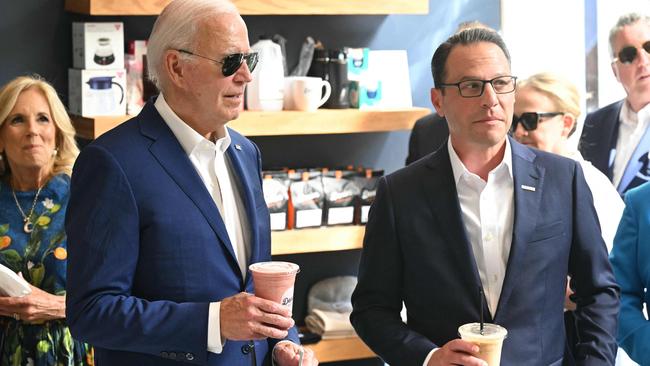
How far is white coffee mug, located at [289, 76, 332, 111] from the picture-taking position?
15.3 ft

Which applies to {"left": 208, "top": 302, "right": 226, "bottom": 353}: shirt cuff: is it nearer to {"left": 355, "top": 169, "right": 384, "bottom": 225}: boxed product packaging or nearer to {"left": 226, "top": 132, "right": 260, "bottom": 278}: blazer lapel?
{"left": 226, "top": 132, "right": 260, "bottom": 278}: blazer lapel

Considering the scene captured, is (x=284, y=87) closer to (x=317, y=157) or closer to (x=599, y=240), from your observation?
(x=317, y=157)

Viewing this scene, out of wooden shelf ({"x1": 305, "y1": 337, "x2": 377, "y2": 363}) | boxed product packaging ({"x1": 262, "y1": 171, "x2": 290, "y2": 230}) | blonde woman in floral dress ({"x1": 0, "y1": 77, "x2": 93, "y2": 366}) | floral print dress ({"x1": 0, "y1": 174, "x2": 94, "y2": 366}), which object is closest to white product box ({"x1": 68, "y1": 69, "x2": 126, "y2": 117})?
blonde woman in floral dress ({"x1": 0, "y1": 77, "x2": 93, "y2": 366})

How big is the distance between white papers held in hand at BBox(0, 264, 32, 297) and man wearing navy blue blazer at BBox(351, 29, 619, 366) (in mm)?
1232

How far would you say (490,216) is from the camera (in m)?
2.53

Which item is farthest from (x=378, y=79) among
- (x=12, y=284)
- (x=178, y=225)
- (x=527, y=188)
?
(x=178, y=225)

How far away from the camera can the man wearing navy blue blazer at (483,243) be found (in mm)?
2477

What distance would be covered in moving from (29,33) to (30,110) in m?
0.84

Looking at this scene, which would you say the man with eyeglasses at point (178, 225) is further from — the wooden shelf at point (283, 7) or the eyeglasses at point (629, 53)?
the eyeglasses at point (629, 53)

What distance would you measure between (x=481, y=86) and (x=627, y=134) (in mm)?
2141

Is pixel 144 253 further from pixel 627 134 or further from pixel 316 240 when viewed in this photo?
pixel 627 134

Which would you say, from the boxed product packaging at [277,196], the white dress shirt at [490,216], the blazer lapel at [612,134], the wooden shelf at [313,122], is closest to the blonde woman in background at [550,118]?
the blazer lapel at [612,134]

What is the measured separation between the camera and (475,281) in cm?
246

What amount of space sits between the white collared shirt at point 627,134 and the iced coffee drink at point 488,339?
7.54ft
